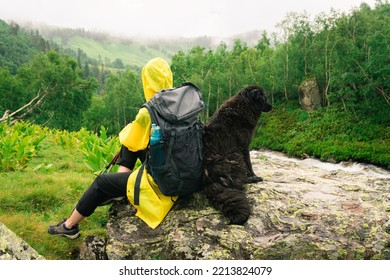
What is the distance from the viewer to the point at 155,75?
4.00 m

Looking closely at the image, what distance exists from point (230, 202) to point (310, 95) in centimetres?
3317

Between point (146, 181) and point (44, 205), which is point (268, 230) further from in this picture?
point (44, 205)

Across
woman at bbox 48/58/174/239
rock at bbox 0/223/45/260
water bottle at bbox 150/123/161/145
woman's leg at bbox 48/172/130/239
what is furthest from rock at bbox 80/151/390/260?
water bottle at bbox 150/123/161/145

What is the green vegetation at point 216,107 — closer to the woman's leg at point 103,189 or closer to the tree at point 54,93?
the tree at point 54,93

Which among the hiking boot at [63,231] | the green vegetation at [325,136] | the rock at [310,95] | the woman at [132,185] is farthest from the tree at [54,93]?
the woman at [132,185]

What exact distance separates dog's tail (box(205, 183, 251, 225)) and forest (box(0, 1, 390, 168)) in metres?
15.5

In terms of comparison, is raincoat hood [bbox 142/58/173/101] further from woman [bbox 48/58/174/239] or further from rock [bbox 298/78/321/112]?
rock [bbox 298/78/321/112]

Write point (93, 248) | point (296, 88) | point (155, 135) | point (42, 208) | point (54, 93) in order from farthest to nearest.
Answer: point (54, 93)
point (296, 88)
point (42, 208)
point (93, 248)
point (155, 135)

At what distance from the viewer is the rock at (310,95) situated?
34.7 m

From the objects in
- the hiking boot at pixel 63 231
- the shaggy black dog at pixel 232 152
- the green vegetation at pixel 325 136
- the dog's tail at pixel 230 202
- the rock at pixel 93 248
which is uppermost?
the shaggy black dog at pixel 232 152

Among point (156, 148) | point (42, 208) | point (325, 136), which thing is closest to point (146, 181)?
point (156, 148)

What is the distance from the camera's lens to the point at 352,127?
2994 centimetres

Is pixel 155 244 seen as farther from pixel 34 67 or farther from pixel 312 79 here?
pixel 34 67

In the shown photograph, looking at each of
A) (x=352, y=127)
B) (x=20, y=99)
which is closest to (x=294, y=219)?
(x=352, y=127)
